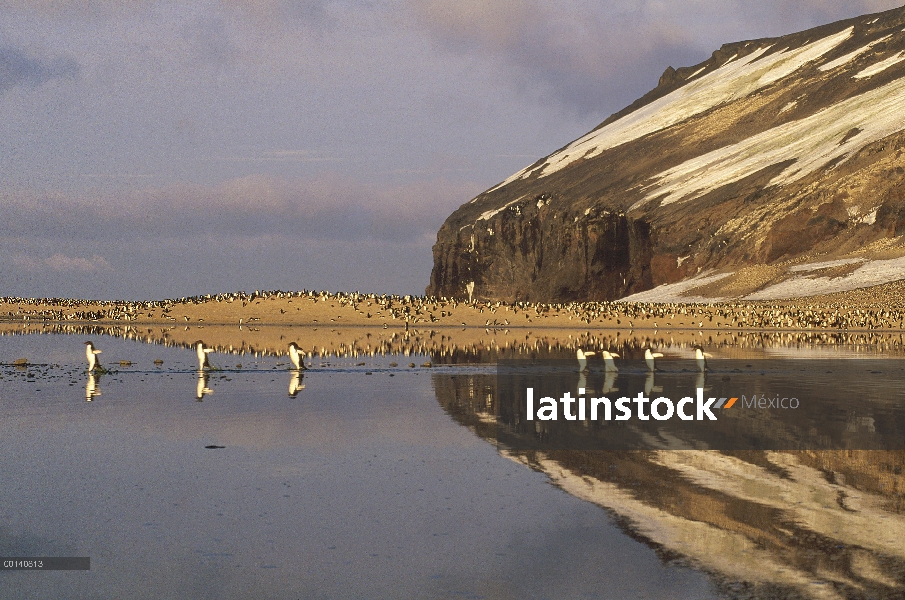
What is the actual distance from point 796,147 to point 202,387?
459ft

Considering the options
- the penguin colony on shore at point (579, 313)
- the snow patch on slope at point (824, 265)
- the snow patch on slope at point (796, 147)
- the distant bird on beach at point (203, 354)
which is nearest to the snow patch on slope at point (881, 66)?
the snow patch on slope at point (796, 147)

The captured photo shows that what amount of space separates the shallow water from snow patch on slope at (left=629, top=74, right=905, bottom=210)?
12945 centimetres

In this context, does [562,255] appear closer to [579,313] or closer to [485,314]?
[579,313]

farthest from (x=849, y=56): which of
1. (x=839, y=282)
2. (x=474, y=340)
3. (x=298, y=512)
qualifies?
(x=298, y=512)

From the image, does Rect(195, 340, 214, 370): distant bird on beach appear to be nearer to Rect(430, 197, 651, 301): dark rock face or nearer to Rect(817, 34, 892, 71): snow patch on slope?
Rect(430, 197, 651, 301): dark rock face

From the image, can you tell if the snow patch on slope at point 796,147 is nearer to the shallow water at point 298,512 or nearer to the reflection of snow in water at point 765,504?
the shallow water at point 298,512

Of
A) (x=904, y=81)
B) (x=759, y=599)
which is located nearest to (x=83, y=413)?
(x=759, y=599)

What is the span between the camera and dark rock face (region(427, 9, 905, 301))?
130 m

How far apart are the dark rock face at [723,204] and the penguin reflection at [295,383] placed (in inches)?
3637

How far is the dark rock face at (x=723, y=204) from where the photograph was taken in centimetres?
13012

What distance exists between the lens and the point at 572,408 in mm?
→ 24578

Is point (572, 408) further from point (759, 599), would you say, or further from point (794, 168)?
point (794, 168)

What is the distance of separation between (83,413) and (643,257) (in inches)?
5081

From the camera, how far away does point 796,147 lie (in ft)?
511
